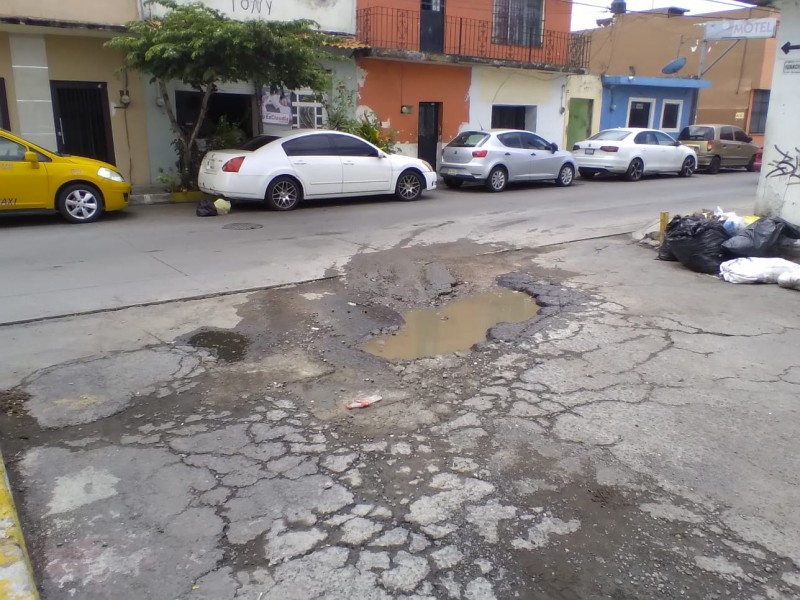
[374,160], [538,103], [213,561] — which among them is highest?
[538,103]

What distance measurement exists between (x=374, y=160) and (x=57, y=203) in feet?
19.7

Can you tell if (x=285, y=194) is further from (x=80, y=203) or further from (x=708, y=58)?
(x=708, y=58)

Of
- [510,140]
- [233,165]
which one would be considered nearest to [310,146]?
[233,165]

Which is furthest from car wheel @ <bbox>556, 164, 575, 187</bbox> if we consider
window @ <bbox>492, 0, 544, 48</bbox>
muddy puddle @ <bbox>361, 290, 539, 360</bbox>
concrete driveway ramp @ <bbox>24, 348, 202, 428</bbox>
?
concrete driveway ramp @ <bbox>24, 348, 202, 428</bbox>

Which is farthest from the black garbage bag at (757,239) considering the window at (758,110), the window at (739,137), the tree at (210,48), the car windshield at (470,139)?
the window at (758,110)

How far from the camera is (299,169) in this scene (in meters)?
12.9

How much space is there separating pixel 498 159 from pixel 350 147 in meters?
4.44

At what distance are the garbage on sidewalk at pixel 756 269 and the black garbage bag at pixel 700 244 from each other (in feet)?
0.75

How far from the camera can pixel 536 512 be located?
3480mm

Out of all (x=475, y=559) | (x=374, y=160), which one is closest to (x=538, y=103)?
(x=374, y=160)

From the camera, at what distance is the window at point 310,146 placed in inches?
503

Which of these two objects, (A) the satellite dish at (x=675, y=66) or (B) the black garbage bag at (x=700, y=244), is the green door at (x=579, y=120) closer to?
(A) the satellite dish at (x=675, y=66)

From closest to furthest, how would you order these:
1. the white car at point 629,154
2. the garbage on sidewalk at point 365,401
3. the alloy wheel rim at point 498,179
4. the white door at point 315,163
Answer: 1. the garbage on sidewalk at point 365,401
2. the white door at point 315,163
3. the alloy wheel rim at point 498,179
4. the white car at point 629,154

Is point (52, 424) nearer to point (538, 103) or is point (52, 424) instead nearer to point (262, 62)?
point (262, 62)
